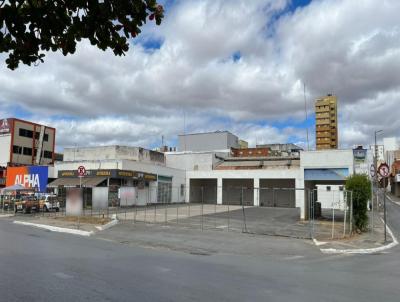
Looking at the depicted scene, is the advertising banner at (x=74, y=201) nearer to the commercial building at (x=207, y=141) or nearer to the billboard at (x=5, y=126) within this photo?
the billboard at (x=5, y=126)

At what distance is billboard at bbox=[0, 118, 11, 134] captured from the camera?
221 ft

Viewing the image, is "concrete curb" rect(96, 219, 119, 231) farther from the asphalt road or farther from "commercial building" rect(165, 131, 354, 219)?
"commercial building" rect(165, 131, 354, 219)

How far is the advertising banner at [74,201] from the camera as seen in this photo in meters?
29.2

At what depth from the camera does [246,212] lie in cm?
4131

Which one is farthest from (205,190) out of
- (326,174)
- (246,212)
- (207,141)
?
(326,174)

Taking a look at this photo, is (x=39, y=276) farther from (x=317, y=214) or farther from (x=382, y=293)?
(x=317, y=214)

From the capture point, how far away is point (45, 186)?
167ft

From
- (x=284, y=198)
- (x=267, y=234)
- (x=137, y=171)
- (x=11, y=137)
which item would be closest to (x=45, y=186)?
(x=137, y=171)

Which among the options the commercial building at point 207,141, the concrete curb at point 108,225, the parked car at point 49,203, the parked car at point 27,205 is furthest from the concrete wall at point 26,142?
the concrete curb at point 108,225

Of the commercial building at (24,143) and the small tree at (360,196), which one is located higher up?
the commercial building at (24,143)

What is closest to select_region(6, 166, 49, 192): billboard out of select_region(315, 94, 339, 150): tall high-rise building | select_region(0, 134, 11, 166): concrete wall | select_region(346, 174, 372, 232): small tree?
select_region(0, 134, 11, 166): concrete wall

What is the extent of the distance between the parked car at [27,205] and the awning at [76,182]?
743cm

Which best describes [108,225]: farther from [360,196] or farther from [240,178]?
[240,178]

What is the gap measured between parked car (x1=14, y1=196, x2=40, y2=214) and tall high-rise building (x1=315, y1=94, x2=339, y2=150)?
81021 mm
